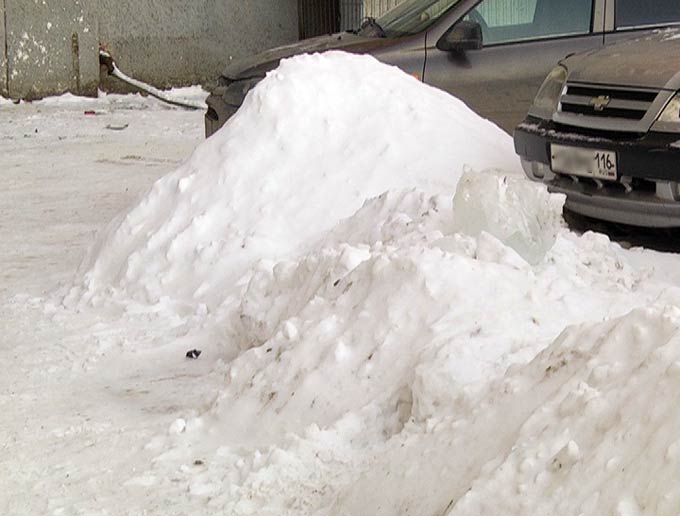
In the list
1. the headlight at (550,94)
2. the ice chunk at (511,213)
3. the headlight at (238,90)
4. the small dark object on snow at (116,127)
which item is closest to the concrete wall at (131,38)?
the small dark object on snow at (116,127)

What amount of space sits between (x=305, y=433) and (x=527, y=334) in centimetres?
85

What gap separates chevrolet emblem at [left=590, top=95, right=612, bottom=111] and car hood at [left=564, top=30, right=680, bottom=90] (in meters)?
0.10

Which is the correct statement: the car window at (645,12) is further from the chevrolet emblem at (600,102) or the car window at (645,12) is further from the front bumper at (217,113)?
the front bumper at (217,113)

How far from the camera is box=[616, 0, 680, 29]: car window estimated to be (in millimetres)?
8086

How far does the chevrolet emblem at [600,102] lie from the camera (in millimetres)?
6367

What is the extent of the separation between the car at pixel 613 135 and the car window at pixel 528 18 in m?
1.39

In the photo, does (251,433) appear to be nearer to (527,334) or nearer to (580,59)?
(527,334)

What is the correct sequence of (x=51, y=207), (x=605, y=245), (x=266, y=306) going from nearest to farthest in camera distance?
(x=266, y=306)
(x=605, y=245)
(x=51, y=207)

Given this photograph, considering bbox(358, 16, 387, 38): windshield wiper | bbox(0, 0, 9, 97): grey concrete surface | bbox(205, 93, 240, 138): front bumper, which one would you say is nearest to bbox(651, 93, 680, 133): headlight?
bbox(358, 16, 387, 38): windshield wiper

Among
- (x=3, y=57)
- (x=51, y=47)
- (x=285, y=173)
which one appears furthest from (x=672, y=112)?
(x=51, y=47)

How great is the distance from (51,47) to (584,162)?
Result: 453 inches

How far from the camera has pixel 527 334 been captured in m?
4.18

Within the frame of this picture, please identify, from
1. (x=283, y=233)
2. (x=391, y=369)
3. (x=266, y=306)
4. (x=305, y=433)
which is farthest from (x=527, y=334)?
(x=283, y=233)

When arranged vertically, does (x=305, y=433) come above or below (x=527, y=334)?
below
